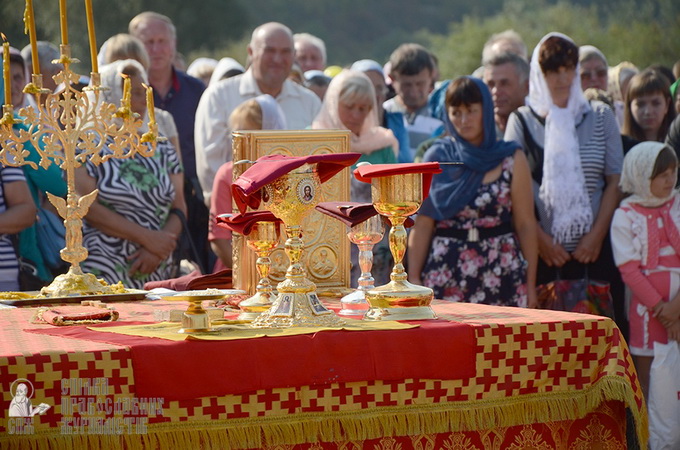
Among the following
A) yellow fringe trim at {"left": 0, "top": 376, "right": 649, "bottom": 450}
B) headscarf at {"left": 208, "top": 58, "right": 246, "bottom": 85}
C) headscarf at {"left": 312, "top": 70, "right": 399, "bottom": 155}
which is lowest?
yellow fringe trim at {"left": 0, "top": 376, "right": 649, "bottom": 450}

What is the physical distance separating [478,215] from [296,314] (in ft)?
9.26

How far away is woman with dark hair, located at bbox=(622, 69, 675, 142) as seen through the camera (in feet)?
25.6

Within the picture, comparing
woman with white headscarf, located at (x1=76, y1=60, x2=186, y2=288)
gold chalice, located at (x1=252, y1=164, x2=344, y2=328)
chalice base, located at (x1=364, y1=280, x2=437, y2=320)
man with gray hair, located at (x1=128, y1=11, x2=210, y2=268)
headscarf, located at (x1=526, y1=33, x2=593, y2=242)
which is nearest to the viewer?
gold chalice, located at (x1=252, y1=164, x2=344, y2=328)

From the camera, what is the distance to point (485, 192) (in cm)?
641

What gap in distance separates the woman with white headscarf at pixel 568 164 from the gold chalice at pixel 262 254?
307 cm

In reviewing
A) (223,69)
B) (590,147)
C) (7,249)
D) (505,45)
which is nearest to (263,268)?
(7,249)

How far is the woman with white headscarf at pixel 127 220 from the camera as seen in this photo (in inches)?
250

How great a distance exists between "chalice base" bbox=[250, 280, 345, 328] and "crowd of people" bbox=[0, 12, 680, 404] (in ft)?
5.99

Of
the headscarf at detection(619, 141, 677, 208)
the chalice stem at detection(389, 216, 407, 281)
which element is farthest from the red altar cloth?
the headscarf at detection(619, 141, 677, 208)

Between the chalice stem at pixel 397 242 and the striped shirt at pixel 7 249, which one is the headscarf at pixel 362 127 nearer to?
the striped shirt at pixel 7 249

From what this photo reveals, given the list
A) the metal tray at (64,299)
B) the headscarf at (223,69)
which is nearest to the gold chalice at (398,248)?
the metal tray at (64,299)

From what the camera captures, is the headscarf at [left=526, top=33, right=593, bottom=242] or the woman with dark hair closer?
the headscarf at [left=526, top=33, right=593, bottom=242]

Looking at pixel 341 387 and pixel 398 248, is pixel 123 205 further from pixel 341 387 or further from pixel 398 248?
pixel 341 387

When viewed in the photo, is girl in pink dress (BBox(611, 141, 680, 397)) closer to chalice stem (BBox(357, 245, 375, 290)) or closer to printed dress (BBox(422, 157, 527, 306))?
printed dress (BBox(422, 157, 527, 306))
